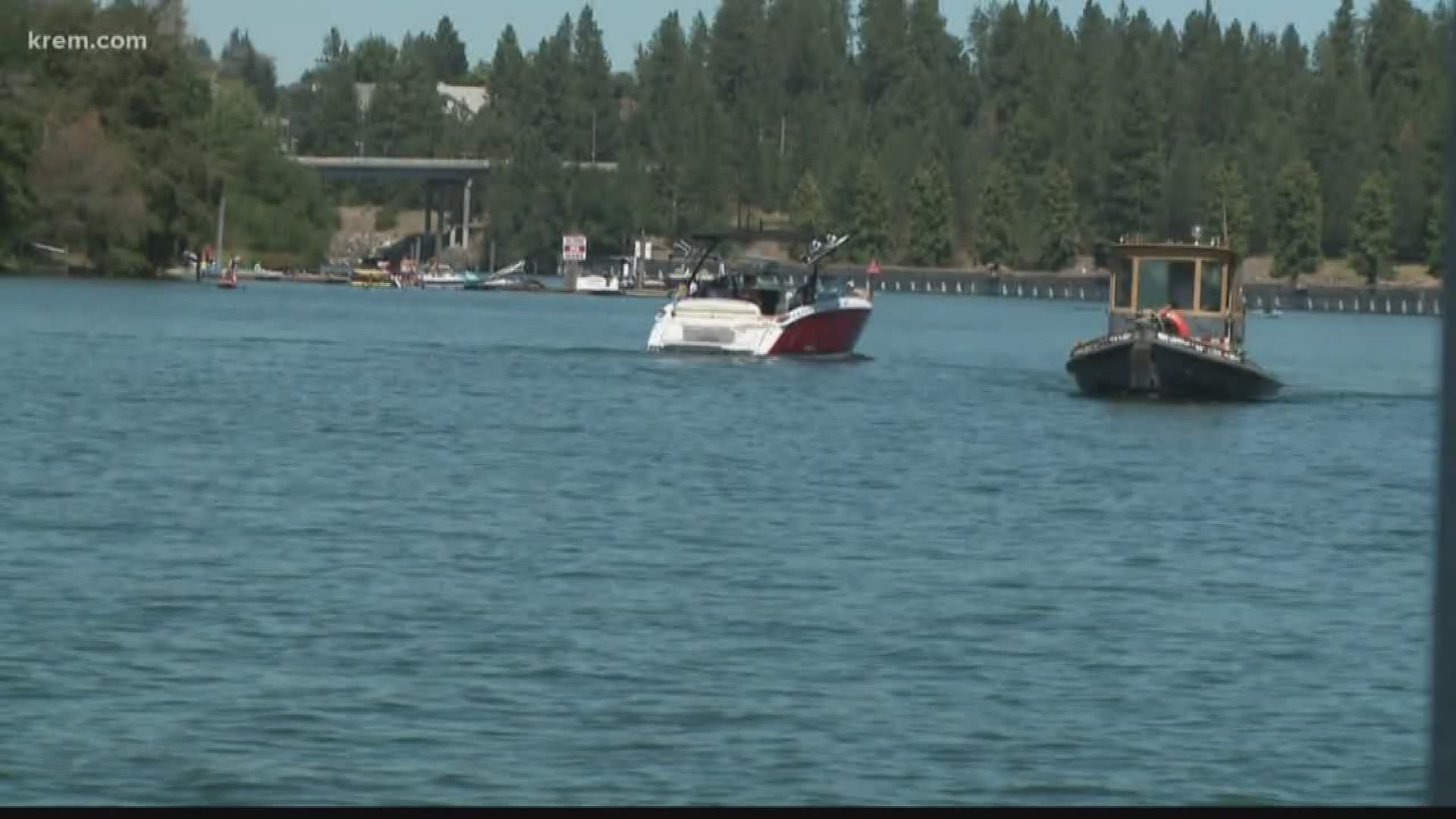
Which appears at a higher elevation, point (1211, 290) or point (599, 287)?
point (1211, 290)

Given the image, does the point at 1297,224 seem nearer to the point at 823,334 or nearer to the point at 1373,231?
the point at 1373,231

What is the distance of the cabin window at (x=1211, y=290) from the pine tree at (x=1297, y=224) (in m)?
135

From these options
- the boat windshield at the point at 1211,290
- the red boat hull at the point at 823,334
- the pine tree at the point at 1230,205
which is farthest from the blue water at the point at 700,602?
the pine tree at the point at 1230,205

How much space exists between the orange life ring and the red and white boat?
14933 millimetres

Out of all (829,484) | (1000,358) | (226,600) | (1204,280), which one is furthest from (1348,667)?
(1000,358)

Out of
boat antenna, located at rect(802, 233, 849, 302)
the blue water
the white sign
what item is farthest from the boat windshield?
the white sign

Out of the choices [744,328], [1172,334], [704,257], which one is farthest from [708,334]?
[1172,334]

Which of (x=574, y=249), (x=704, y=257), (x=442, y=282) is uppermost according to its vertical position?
(x=574, y=249)

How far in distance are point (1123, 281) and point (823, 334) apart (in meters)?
16.1

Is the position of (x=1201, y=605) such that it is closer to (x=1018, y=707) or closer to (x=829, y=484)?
(x=1018, y=707)

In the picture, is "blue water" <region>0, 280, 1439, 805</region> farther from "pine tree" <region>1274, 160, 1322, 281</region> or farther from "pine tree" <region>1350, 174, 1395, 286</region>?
"pine tree" <region>1274, 160, 1322, 281</region>

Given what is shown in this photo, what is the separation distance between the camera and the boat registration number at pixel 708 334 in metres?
70.2

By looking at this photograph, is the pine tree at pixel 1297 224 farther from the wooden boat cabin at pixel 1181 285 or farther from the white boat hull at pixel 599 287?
the wooden boat cabin at pixel 1181 285

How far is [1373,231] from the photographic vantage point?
7313 inches
